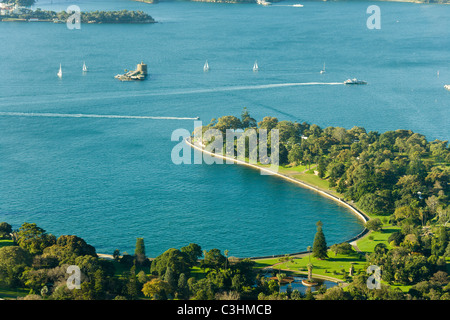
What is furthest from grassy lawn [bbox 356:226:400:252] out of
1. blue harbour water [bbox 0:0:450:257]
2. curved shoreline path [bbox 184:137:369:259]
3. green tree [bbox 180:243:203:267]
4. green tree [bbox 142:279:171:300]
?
green tree [bbox 142:279:171:300]

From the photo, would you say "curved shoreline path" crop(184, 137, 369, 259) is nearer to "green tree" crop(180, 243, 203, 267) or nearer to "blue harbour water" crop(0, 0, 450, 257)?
"blue harbour water" crop(0, 0, 450, 257)

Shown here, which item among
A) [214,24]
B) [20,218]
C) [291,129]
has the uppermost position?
[214,24]

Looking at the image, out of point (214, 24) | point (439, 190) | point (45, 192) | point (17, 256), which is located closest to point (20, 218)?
point (45, 192)

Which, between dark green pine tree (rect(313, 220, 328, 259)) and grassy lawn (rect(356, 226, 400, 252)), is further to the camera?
grassy lawn (rect(356, 226, 400, 252))

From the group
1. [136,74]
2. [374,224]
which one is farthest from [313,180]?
[136,74]
